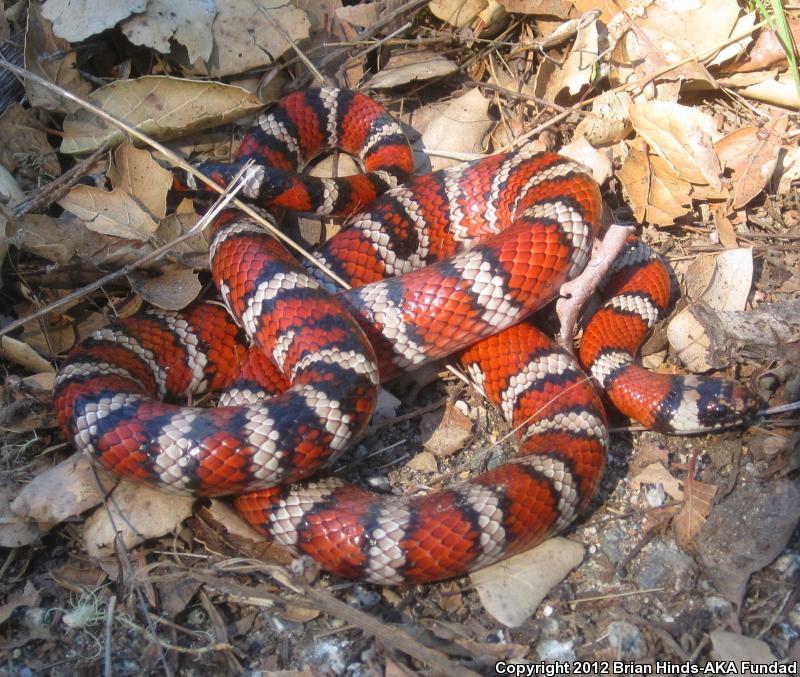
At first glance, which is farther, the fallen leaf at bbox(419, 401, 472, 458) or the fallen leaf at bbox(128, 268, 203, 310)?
the fallen leaf at bbox(128, 268, 203, 310)

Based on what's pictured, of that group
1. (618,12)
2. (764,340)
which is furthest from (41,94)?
(764,340)

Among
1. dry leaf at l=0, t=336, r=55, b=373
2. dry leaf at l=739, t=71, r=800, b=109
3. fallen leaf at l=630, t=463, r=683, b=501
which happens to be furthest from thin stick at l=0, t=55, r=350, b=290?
dry leaf at l=739, t=71, r=800, b=109

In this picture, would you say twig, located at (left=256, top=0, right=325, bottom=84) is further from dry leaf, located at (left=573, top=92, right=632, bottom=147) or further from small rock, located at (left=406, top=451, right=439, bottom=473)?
small rock, located at (left=406, top=451, right=439, bottom=473)

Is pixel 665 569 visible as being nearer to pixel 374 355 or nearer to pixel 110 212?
pixel 374 355

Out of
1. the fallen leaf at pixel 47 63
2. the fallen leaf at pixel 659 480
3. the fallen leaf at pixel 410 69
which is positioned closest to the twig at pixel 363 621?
the fallen leaf at pixel 659 480

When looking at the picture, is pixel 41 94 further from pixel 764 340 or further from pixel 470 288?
pixel 764 340

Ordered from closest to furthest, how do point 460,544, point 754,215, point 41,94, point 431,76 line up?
1. point 460,544
2. point 41,94
3. point 754,215
4. point 431,76
